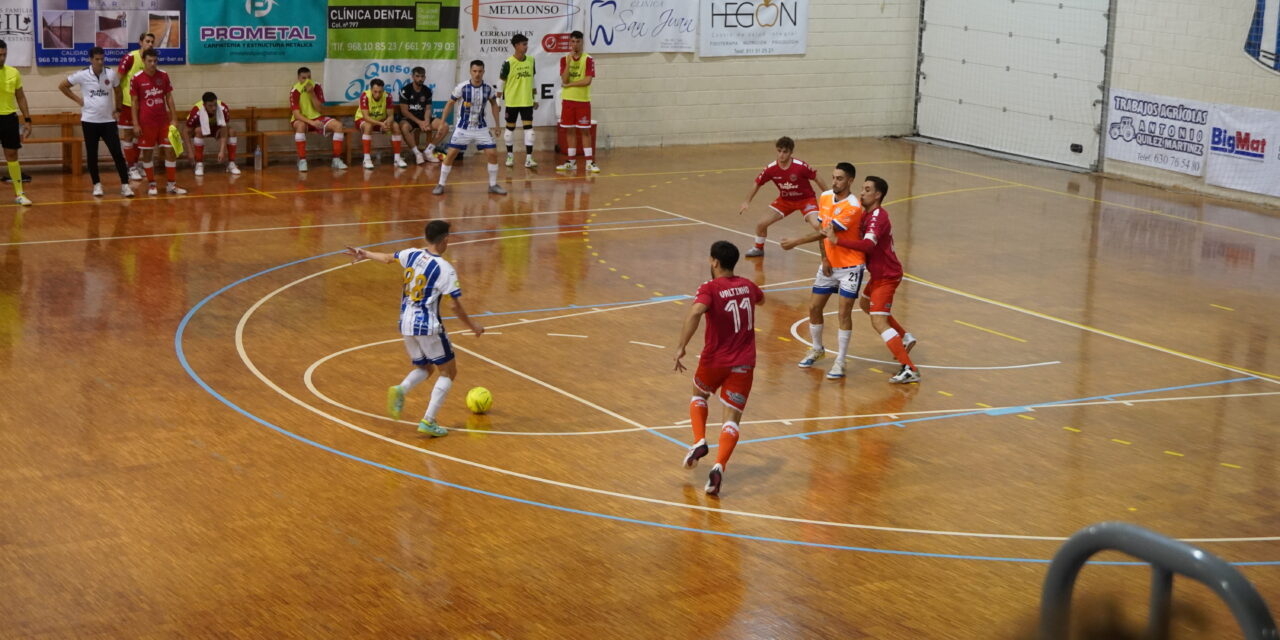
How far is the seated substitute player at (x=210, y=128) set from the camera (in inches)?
917

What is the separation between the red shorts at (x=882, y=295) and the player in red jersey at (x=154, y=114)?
40.3 feet

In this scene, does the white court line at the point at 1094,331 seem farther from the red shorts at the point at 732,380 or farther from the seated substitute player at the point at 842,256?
the red shorts at the point at 732,380

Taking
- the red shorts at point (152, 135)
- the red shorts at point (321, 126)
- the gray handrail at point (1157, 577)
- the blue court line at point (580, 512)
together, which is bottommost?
the blue court line at point (580, 512)

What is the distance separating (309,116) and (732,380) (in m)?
16.2

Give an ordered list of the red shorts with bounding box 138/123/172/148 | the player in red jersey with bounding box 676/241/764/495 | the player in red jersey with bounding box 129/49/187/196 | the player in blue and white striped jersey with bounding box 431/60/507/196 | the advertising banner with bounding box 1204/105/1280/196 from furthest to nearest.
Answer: the advertising banner with bounding box 1204/105/1280/196, the player in blue and white striped jersey with bounding box 431/60/507/196, the red shorts with bounding box 138/123/172/148, the player in red jersey with bounding box 129/49/187/196, the player in red jersey with bounding box 676/241/764/495

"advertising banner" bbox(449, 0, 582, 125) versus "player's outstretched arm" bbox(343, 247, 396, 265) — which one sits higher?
"advertising banner" bbox(449, 0, 582, 125)

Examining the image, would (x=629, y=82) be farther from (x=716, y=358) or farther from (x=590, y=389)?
(x=716, y=358)

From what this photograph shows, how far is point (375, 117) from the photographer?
25125mm

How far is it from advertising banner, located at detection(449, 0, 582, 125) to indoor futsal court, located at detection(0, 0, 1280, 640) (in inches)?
3.1

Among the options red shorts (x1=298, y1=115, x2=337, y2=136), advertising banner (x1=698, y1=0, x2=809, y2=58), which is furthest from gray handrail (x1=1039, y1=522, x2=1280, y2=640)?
advertising banner (x1=698, y1=0, x2=809, y2=58)

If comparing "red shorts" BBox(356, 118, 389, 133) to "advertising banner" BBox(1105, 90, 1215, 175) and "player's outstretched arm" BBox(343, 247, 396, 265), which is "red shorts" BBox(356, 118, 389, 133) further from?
"player's outstretched arm" BBox(343, 247, 396, 265)

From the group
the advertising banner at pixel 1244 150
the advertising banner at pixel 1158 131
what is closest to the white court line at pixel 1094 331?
the advertising banner at pixel 1244 150

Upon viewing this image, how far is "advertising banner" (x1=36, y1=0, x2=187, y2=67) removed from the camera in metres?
22.8

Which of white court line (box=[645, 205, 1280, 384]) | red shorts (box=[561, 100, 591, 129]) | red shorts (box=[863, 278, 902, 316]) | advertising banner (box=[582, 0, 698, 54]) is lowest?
white court line (box=[645, 205, 1280, 384])
